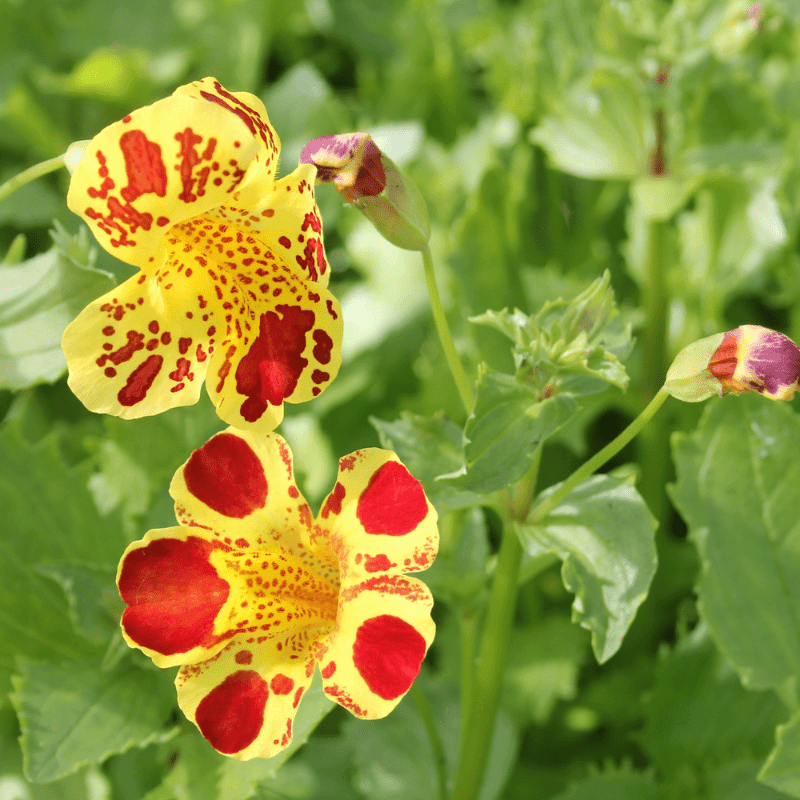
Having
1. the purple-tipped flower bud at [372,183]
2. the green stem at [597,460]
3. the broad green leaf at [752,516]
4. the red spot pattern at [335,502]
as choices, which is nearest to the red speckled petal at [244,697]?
the red spot pattern at [335,502]

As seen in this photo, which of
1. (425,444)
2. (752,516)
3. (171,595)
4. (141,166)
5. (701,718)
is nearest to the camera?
(141,166)

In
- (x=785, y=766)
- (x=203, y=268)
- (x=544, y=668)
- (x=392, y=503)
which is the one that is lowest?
(x=544, y=668)

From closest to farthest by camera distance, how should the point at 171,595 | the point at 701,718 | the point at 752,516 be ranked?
1. the point at 171,595
2. the point at 752,516
3. the point at 701,718

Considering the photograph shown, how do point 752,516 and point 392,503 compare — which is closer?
point 392,503

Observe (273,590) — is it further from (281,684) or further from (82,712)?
(82,712)

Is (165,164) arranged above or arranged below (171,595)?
above

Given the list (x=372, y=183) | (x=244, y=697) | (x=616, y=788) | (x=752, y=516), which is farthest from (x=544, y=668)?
(x=372, y=183)

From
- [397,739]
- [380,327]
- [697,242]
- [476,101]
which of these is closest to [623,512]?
[397,739]
